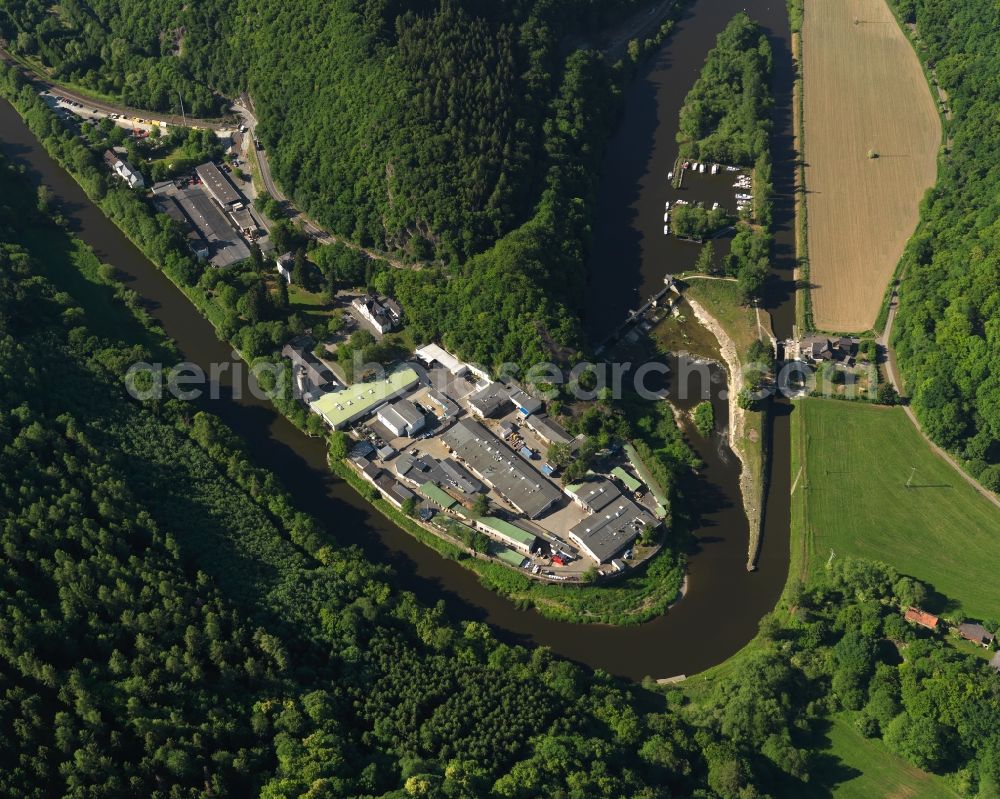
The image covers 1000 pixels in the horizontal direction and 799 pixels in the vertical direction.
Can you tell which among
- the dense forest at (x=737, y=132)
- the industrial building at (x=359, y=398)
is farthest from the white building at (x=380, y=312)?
the dense forest at (x=737, y=132)

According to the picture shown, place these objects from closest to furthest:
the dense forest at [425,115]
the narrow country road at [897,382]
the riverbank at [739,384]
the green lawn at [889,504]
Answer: the green lawn at [889,504], the riverbank at [739,384], the narrow country road at [897,382], the dense forest at [425,115]

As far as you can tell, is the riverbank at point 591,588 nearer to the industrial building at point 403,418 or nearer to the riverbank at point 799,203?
the industrial building at point 403,418

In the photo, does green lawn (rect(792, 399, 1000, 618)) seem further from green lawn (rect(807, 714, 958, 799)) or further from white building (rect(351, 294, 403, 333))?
white building (rect(351, 294, 403, 333))

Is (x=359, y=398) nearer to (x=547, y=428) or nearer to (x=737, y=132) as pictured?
(x=547, y=428)

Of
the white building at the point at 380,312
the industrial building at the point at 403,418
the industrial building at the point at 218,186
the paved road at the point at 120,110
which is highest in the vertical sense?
the paved road at the point at 120,110

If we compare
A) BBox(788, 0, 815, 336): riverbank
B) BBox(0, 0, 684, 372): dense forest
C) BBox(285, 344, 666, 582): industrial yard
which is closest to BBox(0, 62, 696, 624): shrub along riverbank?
BBox(285, 344, 666, 582): industrial yard

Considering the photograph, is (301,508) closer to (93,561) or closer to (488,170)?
(93,561)

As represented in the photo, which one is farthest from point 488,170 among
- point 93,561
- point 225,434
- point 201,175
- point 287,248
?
point 93,561
